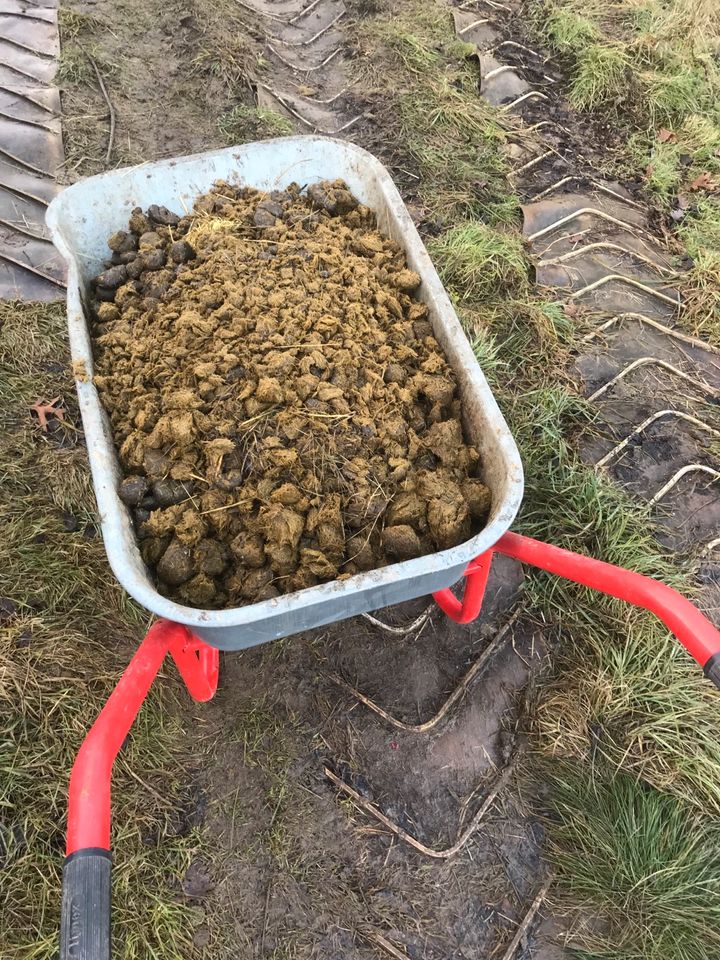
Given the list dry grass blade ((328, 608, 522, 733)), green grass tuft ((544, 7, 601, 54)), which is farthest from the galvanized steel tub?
green grass tuft ((544, 7, 601, 54))

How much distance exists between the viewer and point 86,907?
95cm

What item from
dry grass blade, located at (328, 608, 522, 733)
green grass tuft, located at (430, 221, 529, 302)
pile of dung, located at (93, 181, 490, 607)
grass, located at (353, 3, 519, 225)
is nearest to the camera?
pile of dung, located at (93, 181, 490, 607)

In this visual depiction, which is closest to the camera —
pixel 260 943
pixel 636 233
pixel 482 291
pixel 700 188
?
pixel 260 943

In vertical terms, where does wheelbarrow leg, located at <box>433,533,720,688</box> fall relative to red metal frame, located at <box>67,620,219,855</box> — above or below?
above

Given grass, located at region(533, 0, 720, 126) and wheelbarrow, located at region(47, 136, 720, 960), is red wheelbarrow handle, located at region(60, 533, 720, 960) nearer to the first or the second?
wheelbarrow, located at region(47, 136, 720, 960)

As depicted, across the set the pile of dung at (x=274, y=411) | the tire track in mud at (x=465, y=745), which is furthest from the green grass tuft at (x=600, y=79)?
the tire track in mud at (x=465, y=745)

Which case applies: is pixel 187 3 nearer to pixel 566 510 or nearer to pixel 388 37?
pixel 388 37

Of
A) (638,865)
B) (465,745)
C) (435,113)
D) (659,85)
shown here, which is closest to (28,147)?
(435,113)

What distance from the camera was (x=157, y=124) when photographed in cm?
379

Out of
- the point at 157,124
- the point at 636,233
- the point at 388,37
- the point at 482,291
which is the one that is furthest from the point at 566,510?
the point at 388,37

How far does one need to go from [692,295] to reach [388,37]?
269 centimetres

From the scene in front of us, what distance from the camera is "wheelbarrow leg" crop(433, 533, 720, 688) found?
123 centimetres

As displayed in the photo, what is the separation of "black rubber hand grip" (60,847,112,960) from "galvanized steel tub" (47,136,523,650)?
423 mm

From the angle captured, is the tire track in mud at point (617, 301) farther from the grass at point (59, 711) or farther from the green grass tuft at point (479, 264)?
the grass at point (59, 711)
